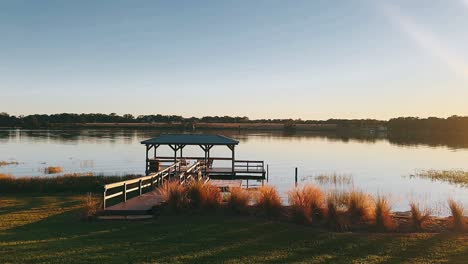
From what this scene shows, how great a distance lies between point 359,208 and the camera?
36.5 feet

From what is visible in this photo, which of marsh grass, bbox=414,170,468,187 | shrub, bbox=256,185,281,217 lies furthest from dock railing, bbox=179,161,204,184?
marsh grass, bbox=414,170,468,187

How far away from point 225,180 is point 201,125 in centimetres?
13189

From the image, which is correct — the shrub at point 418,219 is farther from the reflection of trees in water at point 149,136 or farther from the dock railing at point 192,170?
the reflection of trees in water at point 149,136

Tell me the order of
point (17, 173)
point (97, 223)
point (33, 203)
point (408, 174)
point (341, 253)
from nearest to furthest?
point (341, 253), point (97, 223), point (33, 203), point (17, 173), point (408, 174)

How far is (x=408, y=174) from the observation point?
35688 millimetres

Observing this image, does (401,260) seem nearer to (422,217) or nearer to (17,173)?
(422,217)

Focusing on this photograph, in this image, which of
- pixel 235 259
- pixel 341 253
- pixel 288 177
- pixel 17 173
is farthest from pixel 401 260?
pixel 17 173

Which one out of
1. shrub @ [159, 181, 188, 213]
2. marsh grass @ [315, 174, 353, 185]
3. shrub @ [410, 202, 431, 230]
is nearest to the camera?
shrub @ [410, 202, 431, 230]

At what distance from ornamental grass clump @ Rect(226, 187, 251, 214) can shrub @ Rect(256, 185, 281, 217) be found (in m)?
0.37

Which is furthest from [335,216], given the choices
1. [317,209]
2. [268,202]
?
[268,202]

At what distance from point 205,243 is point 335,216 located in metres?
3.98

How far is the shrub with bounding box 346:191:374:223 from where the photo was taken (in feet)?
35.9

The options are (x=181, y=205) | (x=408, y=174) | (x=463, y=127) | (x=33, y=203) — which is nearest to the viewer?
(x=181, y=205)

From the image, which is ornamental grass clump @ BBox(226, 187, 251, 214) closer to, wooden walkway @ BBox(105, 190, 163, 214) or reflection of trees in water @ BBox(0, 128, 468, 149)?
wooden walkway @ BBox(105, 190, 163, 214)
